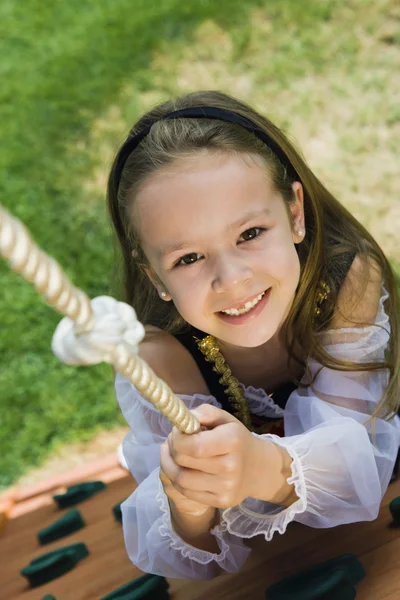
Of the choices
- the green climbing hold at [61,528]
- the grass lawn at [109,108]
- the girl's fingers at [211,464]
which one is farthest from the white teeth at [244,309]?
the grass lawn at [109,108]

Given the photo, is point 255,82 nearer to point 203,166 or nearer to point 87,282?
point 87,282

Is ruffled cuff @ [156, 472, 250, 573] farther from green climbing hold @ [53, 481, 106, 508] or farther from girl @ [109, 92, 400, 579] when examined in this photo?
green climbing hold @ [53, 481, 106, 508]

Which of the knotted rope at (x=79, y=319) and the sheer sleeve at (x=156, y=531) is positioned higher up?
the knotted rope at (x=79, y=319)

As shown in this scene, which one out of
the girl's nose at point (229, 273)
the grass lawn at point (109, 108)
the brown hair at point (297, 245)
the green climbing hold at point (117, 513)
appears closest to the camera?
the girl's nose at point (229, 273)

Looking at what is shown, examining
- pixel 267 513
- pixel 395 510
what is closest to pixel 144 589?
pixel 267 513

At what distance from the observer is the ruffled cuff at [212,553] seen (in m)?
1.50

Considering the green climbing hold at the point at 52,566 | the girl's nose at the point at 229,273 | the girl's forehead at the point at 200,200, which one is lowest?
the green climbing hold at the point at 52,566

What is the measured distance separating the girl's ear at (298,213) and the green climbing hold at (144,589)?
67cm

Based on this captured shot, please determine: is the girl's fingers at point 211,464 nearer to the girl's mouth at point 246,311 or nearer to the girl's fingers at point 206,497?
the girl's fingers at point 206,497

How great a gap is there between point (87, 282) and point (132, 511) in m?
1.38

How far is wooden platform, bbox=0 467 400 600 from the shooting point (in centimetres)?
143

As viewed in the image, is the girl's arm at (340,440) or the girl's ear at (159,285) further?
the girl's ear at (159,285)

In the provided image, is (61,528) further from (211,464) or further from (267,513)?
(211,464)

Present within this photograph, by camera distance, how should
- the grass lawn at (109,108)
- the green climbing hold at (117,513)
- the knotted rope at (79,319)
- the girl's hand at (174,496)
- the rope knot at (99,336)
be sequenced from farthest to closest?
the grass lawn at (109,108) < the green climbing hold at (117,513) < the girl's hand at (174,496) < the rope knot at (99,336) < the knotted rope at (79,319)
